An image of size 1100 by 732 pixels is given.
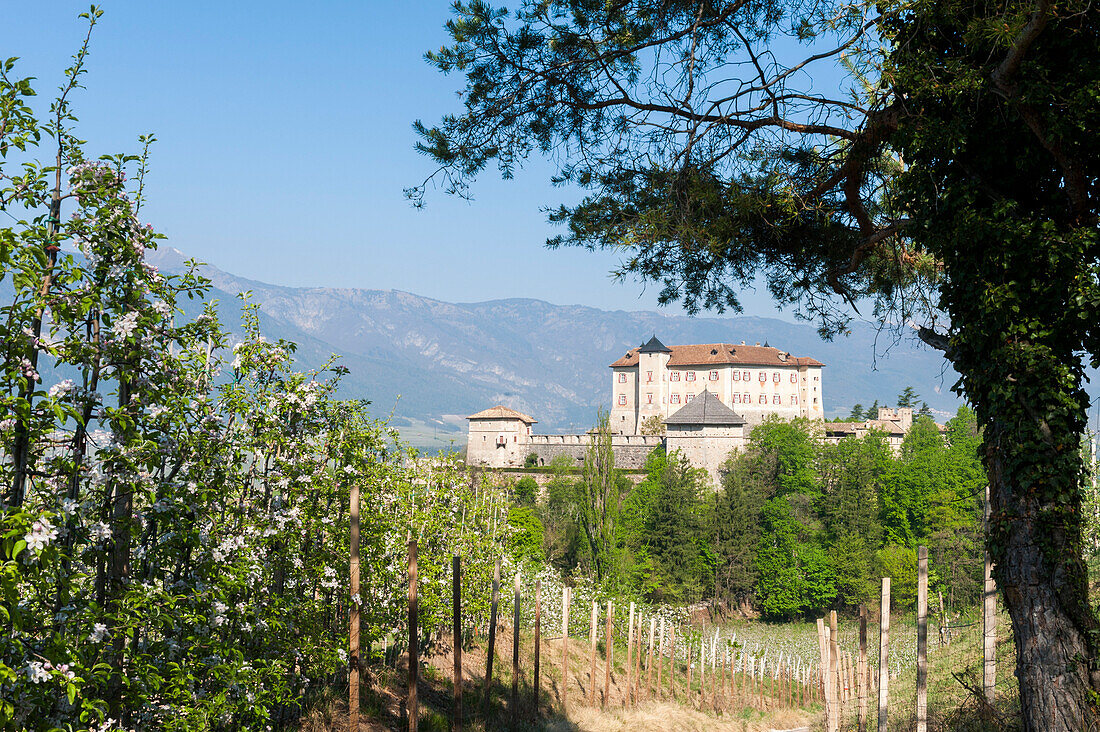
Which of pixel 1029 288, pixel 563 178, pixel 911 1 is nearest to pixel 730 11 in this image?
pixel 911 1

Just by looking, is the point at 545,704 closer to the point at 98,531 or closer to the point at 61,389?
the point at 98,531

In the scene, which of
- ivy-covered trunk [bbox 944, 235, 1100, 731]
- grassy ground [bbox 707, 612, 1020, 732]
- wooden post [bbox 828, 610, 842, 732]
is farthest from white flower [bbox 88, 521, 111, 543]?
wooden post [bbox 828, 610, 842, 732]

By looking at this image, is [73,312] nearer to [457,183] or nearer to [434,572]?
[457,183]

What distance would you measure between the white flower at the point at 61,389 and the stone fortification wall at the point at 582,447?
59850 mm

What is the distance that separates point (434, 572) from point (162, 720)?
7172mm

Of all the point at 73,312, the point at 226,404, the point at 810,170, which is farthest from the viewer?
the point at 810,170

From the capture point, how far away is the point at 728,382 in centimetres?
9488

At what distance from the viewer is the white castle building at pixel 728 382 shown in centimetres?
9512

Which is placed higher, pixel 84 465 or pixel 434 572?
pixel 84 465

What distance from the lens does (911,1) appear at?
6516 mm

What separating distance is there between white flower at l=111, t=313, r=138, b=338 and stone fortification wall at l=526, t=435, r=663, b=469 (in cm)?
5973

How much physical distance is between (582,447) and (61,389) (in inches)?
2611

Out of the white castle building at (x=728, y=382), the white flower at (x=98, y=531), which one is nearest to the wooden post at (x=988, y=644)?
the white flower at (x=98, y=531)

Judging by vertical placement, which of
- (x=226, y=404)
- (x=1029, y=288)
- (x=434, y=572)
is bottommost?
(x=434, y=572)
